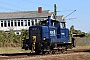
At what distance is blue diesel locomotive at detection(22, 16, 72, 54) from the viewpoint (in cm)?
2763

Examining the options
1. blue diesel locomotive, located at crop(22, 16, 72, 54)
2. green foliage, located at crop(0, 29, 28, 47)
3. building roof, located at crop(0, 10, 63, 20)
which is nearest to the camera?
blue diesel locomotive, located at crop(22, 16, 72, 54)

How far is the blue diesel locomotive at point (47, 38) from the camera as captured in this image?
27.6 m

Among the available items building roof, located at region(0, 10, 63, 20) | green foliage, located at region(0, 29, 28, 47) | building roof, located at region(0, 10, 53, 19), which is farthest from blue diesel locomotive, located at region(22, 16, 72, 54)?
building roof, located at region(0, 10, 53, 19)

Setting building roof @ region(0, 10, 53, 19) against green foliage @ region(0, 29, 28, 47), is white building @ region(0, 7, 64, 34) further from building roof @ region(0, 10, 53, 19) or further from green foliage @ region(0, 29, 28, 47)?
green foliage @ region(0, 29, 28, 47)

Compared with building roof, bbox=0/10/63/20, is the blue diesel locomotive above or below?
below

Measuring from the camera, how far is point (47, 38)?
28.0 meters

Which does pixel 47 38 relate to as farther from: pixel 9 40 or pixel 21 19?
pixel 21 19

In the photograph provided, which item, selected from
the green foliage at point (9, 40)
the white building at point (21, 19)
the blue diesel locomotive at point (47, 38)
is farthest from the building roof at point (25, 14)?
the blue diesel locomotive at point (47, 38)

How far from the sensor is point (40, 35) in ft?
92.6

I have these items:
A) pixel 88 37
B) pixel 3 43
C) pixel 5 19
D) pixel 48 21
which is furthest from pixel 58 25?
pixel 5 19

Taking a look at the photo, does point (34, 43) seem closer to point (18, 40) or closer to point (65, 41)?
point (65, 41)

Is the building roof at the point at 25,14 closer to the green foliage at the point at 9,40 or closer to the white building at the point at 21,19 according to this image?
the white building at the point at 21,19

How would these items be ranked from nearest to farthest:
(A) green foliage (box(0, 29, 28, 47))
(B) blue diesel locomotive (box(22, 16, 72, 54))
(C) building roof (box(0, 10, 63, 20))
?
(B) blue diesel locomotive (box(22, 16, 72, 54)) < (A) green foliage (box(0, 29, 28, 47)) < (C) building roof (box(0, 10, 63, 20))

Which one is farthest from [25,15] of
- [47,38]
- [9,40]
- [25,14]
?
[47,38]
